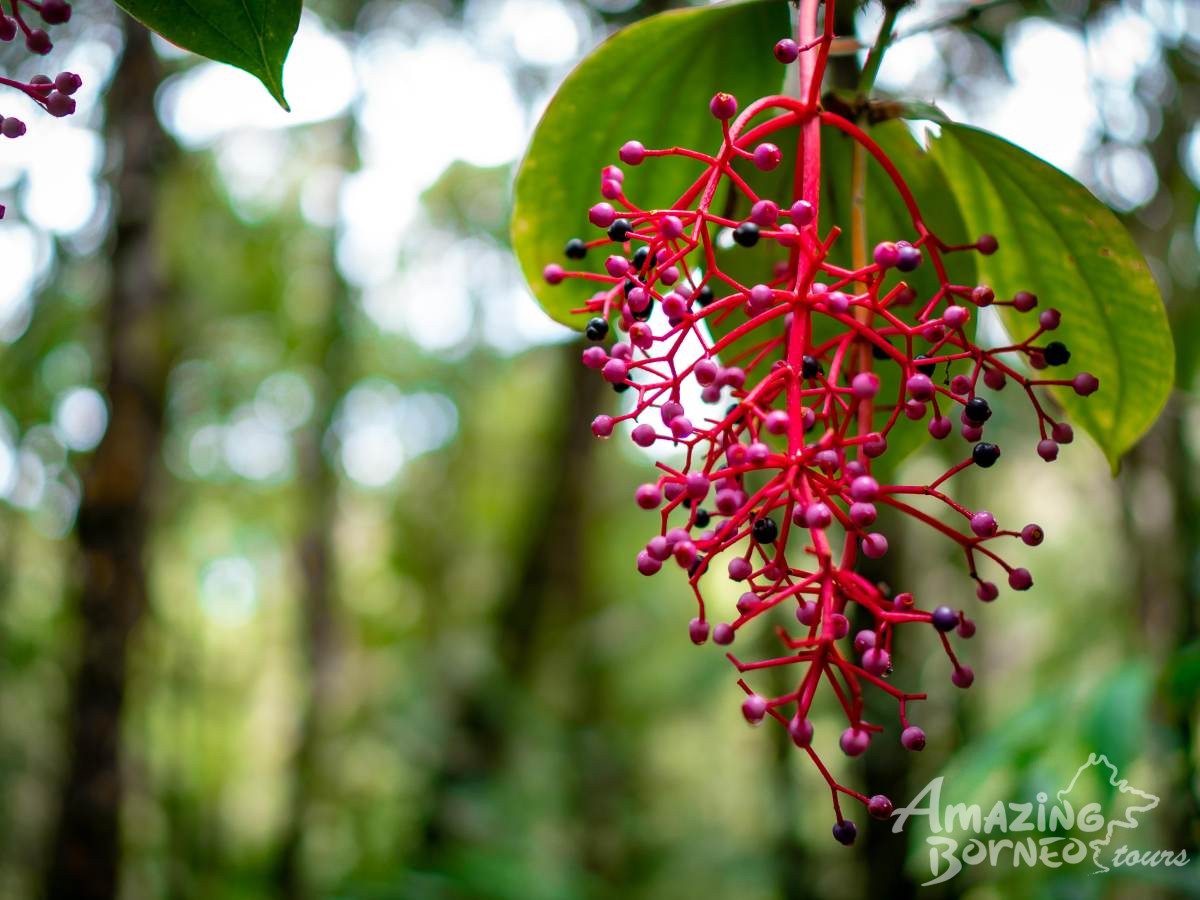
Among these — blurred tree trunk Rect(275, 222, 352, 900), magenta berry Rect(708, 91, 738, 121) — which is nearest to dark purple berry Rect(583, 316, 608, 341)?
magenta berry Rect(708, 91, 738, 121)

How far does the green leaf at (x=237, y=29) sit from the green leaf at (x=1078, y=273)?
0.40m

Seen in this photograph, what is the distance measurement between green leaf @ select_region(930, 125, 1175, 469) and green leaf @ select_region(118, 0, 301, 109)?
1.31 ft

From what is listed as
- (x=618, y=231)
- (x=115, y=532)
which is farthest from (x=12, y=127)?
(x=115, y=532)

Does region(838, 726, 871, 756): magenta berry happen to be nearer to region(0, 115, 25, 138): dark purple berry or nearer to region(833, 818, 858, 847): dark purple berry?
region(833, 818, 858, 847): dark purple berry

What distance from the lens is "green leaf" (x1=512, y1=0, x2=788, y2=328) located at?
25.8 inches

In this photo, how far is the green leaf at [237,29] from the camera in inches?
19.3

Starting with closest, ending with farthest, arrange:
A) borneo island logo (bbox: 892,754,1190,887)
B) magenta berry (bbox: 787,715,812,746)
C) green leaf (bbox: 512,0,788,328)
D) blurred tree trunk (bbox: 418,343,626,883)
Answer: magenta berry (bbox: 787,715,812,746) < green leaf (bbox: 512,0,788,328) < borneo island logo (bbox: 892,754,1190,887) < blurred tree trunk (bbox: 418,343,626,883)

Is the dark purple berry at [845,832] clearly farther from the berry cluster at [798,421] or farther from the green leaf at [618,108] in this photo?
the green leaf at [618,108]

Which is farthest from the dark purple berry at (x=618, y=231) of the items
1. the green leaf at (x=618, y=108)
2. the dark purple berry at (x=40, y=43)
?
the dark purple berry at (x=40, y=43)

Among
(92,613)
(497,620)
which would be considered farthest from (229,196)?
(92,613)

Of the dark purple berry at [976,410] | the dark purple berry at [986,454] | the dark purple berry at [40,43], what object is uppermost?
the dark purple berry at [40,43]

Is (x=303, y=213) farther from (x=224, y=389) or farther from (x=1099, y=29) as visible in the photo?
(x=1099, y=29)

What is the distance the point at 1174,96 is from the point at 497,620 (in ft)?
7.98

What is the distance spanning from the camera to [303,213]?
19.1ft
